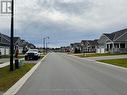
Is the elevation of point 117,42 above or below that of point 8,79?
above

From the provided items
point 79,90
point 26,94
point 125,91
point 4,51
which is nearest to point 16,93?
point 26,94

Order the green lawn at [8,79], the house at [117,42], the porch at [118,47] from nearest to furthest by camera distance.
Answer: the green lawn at [8,79] < the porch at [118,47] < the house at [117,42]

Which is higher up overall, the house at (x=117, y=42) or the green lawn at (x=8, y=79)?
the house at (x=117, y=42)

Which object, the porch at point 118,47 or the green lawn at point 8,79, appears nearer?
the green lawn at point 8,79

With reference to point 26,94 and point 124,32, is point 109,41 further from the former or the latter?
point 26,94

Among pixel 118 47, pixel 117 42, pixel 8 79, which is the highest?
pixel 117 42

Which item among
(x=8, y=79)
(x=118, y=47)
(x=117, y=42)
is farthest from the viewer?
(x=118, y=47)

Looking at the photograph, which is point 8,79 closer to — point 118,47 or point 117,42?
point 117,42

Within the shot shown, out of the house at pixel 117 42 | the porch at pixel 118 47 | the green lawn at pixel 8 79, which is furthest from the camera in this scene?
the house at pixel 117 42


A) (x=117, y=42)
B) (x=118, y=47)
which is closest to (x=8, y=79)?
(x=117, y=42)

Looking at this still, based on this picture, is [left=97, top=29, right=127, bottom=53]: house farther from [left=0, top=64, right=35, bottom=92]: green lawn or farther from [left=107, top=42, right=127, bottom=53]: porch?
[left=0, top=64, right=35, bottom=92]: green lawn

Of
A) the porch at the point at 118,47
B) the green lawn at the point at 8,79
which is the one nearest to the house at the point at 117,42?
the porch at the point at 118,47

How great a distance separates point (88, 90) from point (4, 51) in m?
71.6

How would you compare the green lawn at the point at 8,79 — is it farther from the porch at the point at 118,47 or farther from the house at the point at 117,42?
the house at the point at 117,42
